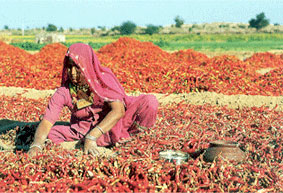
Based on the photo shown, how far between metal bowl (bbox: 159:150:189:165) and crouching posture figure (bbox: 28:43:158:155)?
58 cm

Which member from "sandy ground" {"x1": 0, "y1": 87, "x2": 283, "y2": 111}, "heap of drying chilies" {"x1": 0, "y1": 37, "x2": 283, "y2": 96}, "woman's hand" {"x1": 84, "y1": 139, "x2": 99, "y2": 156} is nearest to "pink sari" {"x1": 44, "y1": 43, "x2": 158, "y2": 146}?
"woman's hand" {"x1": 84, "y1": 139, "x2": 99, "y2": 156}

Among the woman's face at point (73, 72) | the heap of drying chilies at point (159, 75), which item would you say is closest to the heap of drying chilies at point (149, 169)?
the woman's face at point (73, 72)

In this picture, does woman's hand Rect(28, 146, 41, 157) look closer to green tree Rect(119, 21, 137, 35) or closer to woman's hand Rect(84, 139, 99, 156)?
woman's hand Rect(84, 139, 99, 156)

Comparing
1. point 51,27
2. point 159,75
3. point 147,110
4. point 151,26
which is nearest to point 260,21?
point 151,26

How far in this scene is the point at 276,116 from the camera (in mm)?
5449

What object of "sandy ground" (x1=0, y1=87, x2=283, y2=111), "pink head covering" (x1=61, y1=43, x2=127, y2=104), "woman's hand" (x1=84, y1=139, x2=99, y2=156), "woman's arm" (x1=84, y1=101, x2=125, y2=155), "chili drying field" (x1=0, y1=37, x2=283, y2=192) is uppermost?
"pink head covering" (x1=61, y1=43, x2=127, y2=104)

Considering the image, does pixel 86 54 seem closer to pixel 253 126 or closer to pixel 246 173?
pixel 246 173

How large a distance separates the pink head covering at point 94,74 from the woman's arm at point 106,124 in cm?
8

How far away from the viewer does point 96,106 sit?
12.5 feet

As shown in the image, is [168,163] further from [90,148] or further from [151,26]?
[151,26]

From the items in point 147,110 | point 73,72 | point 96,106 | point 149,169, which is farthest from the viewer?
point 147,110

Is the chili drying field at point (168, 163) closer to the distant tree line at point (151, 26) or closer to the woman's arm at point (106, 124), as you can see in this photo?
the woman's arm at point (106, 124)

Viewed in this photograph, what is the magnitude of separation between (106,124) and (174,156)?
2.37ft

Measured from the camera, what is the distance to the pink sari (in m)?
3.52
